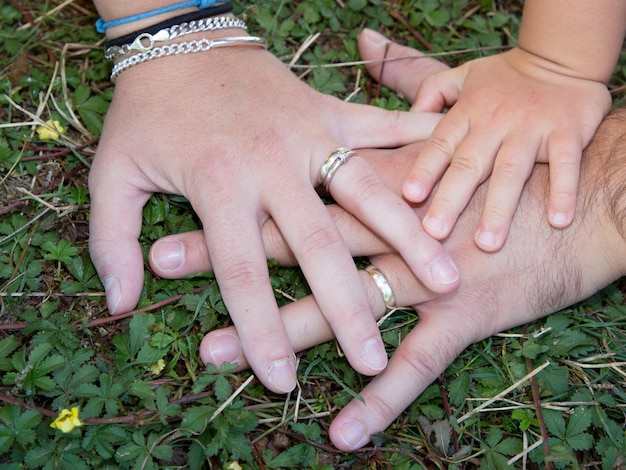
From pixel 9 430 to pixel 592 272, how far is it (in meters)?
1.68

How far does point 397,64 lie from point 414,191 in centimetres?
75

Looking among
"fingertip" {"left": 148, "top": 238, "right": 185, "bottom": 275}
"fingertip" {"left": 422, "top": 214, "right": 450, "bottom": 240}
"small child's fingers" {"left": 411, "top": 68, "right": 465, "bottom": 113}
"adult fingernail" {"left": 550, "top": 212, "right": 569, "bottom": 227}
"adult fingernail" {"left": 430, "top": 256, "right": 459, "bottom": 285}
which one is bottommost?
"fingertip" {"left": 148, "top": 238, "right": 185, "bottom": 275}

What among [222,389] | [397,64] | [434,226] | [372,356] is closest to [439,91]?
[397,64]

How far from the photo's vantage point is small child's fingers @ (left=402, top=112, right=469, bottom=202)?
1.86m

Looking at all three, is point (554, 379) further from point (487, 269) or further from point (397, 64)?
point (397, 64)

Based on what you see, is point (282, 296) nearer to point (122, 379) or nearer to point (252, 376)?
point (252, 376)

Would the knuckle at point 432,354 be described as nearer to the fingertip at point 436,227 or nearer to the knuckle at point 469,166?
the fingertip at point 436,227

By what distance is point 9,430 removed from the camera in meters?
1.48

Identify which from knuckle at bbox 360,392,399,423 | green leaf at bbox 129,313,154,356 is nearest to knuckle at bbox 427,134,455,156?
knuckle at bbox 360,392,399,423

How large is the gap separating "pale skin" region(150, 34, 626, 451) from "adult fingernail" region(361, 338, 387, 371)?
91mm

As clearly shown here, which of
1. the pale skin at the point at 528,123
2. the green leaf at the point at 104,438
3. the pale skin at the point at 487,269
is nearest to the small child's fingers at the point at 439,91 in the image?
the pale skin at the point at 528,123

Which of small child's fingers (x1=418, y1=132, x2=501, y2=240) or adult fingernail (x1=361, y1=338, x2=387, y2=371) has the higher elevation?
small child's fingers (x1=418, y1=132, x2=501, y2=240)

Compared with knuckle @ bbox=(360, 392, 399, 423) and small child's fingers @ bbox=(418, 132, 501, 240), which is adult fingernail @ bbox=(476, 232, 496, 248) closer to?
small child's fingers @ bbox=(418, 132, 501, 240)

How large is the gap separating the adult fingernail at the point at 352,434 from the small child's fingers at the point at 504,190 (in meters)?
0.64
